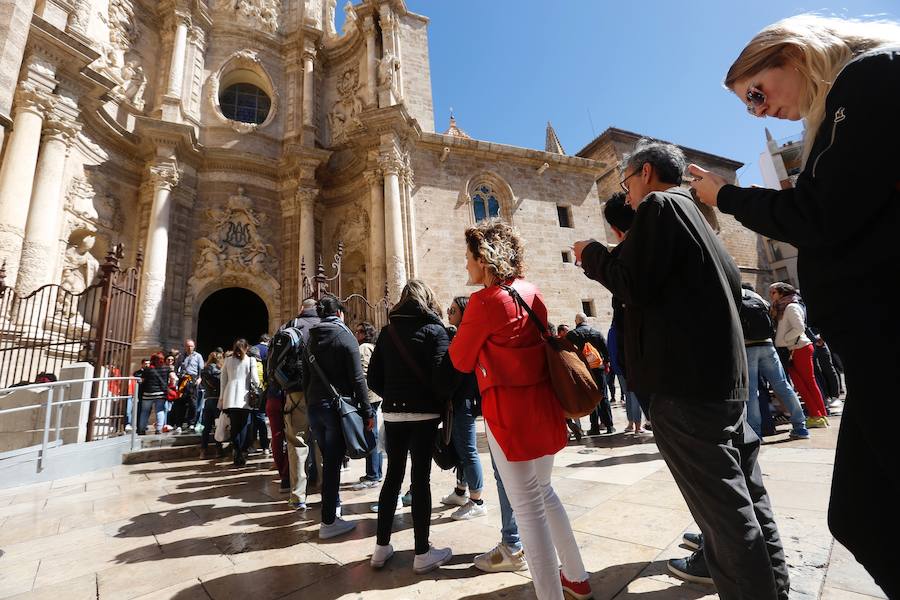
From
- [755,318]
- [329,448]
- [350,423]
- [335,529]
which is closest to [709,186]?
[350,423]

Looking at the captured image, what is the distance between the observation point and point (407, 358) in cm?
274

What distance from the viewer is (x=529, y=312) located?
2.02 metres

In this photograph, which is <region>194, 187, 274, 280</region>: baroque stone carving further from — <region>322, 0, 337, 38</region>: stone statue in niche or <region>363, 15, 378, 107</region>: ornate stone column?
<region>322, 0, 337, 38</region>: stone statue in niche

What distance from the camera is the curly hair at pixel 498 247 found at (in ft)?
7.13

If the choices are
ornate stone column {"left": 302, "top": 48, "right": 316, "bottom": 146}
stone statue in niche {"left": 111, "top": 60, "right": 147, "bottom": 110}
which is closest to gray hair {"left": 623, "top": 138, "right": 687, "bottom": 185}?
ornate stone column {"left": 302, "top": 48, "right": 316, "bottom": 146}

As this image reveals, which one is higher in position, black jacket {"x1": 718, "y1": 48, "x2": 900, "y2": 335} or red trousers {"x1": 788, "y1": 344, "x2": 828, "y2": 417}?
black jacket {"x1": 718, "y1": 48, "x2": 900, "y2": 335}

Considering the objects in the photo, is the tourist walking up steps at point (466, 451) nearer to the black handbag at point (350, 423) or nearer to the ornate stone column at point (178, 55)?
the black handbag at point (350, 423)

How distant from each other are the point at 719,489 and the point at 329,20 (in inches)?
928

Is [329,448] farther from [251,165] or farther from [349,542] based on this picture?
[251,165]

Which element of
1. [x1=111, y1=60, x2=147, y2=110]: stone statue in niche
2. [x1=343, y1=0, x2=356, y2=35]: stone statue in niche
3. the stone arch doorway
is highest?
[x1=343, y1=0, x2=356, y2=35]: stone statue in niche

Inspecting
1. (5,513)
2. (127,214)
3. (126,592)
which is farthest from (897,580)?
(127,214)

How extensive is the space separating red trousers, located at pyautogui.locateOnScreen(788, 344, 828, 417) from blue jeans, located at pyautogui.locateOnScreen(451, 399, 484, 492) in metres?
4.63

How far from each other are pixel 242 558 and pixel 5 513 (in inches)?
133

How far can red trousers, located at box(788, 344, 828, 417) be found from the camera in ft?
17.0
